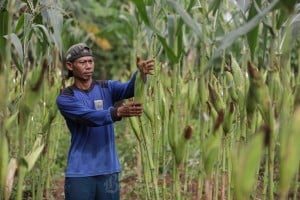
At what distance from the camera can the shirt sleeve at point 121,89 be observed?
188 cm

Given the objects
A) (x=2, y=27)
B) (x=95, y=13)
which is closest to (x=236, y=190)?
(x=2, y=27)

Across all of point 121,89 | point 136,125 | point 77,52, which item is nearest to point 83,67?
point 77,52

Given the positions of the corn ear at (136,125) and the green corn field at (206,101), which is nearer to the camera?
the green corn field at (206,101)

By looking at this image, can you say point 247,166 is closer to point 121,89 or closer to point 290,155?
point 290,155

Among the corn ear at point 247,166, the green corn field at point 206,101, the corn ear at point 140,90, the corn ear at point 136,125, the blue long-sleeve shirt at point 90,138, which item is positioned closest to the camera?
the corn ear at point 247,166

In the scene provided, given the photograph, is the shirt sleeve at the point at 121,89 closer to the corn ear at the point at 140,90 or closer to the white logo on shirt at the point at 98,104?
the white logo on shirt at the point at 98,104

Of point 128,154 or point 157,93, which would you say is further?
point 128,154

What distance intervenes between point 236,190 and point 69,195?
3.68 ft

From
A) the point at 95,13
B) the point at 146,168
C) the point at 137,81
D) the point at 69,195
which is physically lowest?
the point at 69,195

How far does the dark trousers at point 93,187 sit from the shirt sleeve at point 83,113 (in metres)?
0.24

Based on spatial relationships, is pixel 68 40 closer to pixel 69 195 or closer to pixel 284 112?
pixel 69 195

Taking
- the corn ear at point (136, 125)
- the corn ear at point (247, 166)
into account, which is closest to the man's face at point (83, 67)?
the corn ear at point (136, 125)

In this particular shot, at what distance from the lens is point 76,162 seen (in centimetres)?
186

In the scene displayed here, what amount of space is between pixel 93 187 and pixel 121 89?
401 millimetres
